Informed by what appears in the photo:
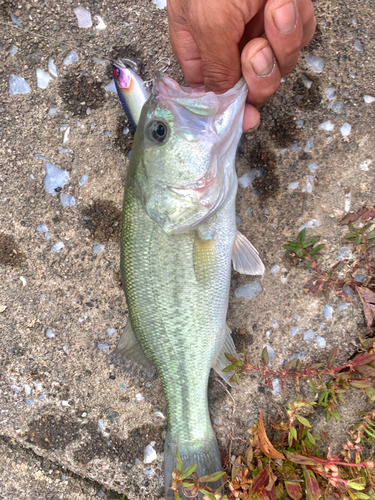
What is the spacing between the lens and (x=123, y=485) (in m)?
2.35

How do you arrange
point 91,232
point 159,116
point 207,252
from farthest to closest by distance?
point 91,232, point 207,252, point 159,116

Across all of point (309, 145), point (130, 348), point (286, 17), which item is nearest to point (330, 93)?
point (309, 145)

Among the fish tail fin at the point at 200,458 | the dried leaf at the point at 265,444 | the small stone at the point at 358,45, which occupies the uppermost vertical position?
the small stone at the point at 358,45

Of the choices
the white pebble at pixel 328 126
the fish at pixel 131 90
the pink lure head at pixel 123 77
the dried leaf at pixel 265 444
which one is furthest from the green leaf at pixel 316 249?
the pink lure head at pixel 123 77

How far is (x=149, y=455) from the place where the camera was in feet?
7.63

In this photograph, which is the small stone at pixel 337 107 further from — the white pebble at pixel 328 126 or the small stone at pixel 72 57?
the small stone at pixel 72 57

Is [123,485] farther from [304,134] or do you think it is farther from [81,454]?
[304,134]

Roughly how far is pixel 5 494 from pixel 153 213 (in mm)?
2211

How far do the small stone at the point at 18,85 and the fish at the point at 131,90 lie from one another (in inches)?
26.4

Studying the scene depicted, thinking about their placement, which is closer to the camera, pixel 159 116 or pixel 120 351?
pixel 159 116

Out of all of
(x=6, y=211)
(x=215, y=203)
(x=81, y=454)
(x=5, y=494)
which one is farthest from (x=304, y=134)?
(x=5, y=494)

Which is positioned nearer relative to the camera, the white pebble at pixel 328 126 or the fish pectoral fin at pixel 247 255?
the fish pectoral fin at pixel 247 255

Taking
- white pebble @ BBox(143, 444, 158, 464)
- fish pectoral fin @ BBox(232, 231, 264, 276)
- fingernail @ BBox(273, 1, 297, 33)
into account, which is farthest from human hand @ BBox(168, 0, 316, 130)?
white pebble @ BBox(143, 444, 158, 464)

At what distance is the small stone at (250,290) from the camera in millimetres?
2209
